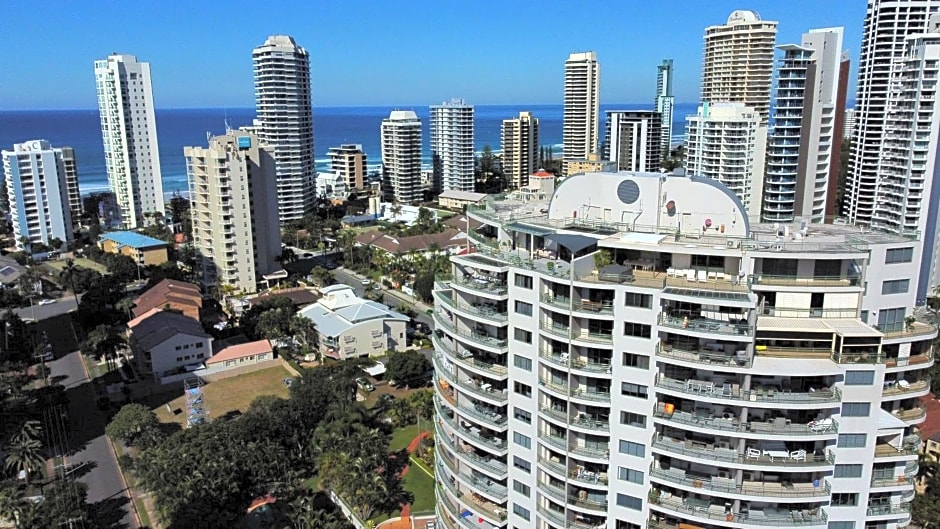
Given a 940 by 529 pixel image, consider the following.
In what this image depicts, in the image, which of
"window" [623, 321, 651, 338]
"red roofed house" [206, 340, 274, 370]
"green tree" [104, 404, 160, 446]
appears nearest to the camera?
"window" [623, 321, 651, 338]

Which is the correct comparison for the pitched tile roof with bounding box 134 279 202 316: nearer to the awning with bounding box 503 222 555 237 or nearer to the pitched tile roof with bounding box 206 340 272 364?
the pitched tile roof with bounding box 206 340 272 364

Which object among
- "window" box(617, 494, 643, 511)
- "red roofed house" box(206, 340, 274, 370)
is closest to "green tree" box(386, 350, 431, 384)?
"red roofed house" box(206, 340, 274, 370)

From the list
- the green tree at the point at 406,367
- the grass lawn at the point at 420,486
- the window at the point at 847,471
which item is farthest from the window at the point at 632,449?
the green tree at the point at 406,367

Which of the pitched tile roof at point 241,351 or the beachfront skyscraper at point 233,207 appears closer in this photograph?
the pitched tile roof at point 241,351

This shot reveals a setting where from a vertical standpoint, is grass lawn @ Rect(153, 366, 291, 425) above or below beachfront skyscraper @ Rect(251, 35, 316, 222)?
below

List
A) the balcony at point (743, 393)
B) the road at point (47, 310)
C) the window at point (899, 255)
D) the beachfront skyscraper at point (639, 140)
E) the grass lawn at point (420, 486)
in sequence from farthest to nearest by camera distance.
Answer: the beachfront skyscraper at point (639, 140), the road at point (47, 310), the grass lawn at point (420, 486), the window at point (899, 255), the balcony at point (743, 393)

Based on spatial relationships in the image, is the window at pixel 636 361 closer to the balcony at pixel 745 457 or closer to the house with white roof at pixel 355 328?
the balcony at pixel 745 457

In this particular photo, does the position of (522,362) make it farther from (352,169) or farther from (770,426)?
(352,169)

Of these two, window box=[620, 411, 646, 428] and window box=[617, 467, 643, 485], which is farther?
window box=[617, 467, 643, 485]
